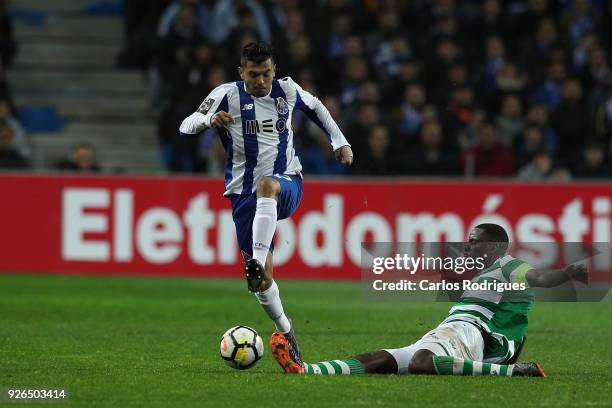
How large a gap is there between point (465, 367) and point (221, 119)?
7.78ft

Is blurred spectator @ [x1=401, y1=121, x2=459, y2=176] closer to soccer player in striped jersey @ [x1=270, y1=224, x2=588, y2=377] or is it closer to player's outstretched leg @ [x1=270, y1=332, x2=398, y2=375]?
soccer player in striped jersey @ [x1=270, y1=224, x2=588, y2=377]

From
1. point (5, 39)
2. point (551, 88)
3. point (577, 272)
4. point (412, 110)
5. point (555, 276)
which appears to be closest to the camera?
point (577, 272)

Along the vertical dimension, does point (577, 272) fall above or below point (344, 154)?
below

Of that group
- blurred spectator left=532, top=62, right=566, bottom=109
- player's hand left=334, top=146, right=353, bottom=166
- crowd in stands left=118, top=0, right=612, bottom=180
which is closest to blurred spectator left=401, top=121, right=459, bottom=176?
crowd in stands left=118, top=0, right=612, bottom=180

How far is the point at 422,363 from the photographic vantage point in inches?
358

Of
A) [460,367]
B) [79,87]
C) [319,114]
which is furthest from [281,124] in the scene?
[79,87]

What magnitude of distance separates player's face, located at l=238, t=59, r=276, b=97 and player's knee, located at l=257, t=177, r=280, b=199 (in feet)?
2.25

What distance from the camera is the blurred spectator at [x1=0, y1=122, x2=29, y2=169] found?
18.6 meters

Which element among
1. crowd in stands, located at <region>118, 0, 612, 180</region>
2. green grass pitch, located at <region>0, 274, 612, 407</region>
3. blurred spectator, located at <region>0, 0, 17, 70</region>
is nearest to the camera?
green grass pitch, located at <region>0, 274, 612, 407</region>

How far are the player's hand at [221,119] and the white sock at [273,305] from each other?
3.91 feet

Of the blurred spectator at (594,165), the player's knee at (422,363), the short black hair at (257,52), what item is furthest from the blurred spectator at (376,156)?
the player's knee at (422,363)

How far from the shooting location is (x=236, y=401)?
8047 mm

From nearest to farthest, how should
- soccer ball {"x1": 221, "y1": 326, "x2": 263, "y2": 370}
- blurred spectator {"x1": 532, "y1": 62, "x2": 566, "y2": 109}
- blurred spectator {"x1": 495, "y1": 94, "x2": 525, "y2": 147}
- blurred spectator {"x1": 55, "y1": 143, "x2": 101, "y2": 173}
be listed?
soccer ball {"x1": 221, "y1": 326, "x2": 263, "y2": 370}, blurred spectator {"x1": 55, "y1": 143, "x2": 101, "y2": 173}, blurred spectator {"x1": 495, "y1": 94, "x2": 525, "y2": 147}, blurred spectator {"x1": 532, "y1": 62, "x2": 566, "y2": 109}

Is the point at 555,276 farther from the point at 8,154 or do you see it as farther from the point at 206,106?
the point at 8,154
